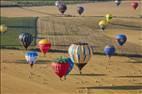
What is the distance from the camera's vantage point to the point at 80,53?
3362 cm

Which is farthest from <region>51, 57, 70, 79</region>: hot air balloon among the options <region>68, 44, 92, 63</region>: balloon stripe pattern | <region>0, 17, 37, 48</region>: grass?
<region>0, 17, 37, 48</region>: grass

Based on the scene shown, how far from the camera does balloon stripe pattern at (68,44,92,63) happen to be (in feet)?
111

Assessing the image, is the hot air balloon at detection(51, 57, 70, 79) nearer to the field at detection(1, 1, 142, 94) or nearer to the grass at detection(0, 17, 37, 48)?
the field at detection(1, 1, 142, 94)

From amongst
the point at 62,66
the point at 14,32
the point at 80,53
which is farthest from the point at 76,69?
the point at 14,32

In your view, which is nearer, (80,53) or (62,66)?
(62,66)

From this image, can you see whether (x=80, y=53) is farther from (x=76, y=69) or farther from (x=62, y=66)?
(x=76, y=69)

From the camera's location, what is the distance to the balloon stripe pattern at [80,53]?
111ft

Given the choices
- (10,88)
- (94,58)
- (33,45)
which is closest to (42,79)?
(10,88)

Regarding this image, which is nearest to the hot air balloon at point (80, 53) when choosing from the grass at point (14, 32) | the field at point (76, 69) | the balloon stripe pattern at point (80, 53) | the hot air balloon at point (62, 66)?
the balloon stripe pattern at point (80, 53)

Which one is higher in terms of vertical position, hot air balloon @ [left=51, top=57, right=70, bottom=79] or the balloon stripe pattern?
the balloon stripe pattern

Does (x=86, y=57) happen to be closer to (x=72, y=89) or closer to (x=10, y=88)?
(x=72, y=89)

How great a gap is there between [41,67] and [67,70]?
26.4 ft

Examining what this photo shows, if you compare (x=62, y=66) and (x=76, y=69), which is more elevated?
(x=62, y=66)

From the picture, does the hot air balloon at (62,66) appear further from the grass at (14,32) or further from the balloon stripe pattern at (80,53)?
the grass at (14,32)
